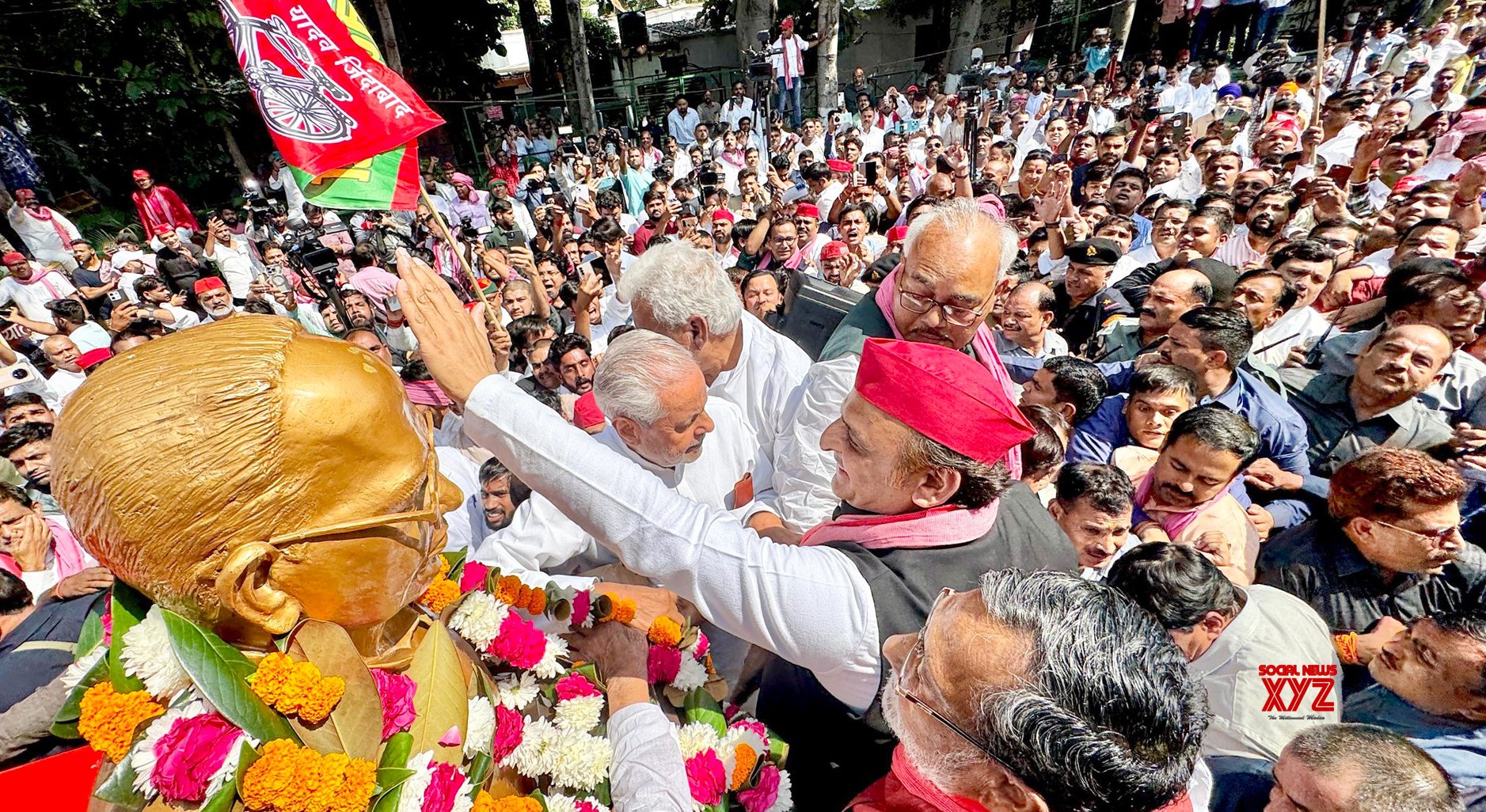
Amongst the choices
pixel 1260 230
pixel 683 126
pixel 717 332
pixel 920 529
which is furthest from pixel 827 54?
pixel 920 529

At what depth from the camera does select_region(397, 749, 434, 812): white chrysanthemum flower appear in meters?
1.22

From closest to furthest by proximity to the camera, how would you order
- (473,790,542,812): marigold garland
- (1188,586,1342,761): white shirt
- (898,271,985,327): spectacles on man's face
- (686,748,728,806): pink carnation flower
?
1. (473,790,542,812): marigold garland
2. (686,748,728,806): pink carnation flower
3. (1188,586,1342,761): white shirt
4. (898,271,985,327): spectacles on man's face

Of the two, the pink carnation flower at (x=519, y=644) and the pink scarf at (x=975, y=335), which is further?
the pink scarf at (x=975, y=335)

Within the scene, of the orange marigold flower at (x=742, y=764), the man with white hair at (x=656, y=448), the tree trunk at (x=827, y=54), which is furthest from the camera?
the tree trunk at (x=827, y=54)

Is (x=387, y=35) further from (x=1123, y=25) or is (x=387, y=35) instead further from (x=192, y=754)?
(x=1123, y=25)

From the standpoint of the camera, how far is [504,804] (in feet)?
4.63

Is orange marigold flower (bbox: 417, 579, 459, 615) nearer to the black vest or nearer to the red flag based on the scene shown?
the black vest

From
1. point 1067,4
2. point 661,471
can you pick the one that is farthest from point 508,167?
point 1067,4

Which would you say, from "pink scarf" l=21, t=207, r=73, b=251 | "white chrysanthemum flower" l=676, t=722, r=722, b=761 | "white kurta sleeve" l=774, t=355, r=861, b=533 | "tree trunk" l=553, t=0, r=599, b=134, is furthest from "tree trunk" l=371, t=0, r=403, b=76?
"white chrysanthemum flower" l=676, t=722, r=722, b=761

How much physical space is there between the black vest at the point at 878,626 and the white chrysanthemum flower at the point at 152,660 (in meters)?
1.20

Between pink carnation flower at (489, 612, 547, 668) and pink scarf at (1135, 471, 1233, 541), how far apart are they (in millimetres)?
2590

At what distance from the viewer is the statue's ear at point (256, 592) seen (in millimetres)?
1050

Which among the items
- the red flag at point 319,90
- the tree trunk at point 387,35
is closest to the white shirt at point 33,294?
the red flag at point 319,90

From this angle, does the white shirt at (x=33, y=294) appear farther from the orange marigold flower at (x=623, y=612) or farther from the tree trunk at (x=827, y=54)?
the tree trunk at (x=827, y=54)
